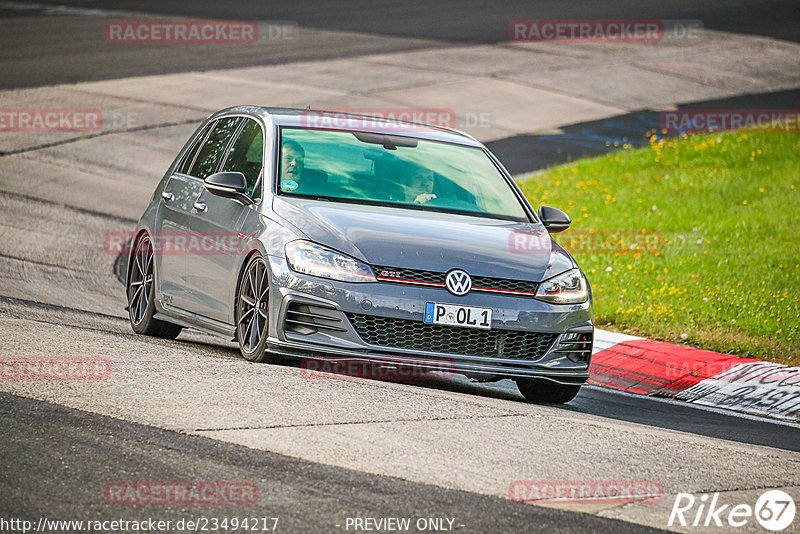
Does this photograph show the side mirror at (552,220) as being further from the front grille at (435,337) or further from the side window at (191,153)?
the side window at (191,153)

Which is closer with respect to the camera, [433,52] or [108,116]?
[108,116]

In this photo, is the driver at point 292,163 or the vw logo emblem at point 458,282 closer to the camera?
the vw logo emblem at point 458,282

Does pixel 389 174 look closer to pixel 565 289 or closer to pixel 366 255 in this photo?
pixel 366 255

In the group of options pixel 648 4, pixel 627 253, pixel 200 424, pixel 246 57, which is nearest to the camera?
pixel 200 424

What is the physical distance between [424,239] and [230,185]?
1.43 m

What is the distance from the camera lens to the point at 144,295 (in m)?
10.2

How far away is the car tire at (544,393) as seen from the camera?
28.8 feet

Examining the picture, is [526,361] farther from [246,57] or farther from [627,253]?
[246,57]

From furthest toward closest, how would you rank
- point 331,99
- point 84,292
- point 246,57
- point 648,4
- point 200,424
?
point 648,4 → point 246,57 → point 331,99 → point 84,292 → point 200,424

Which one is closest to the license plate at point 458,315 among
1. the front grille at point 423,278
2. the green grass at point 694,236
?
the front grille at point 423,278

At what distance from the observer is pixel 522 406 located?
7914 mm

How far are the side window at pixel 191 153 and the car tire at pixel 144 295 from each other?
1.96 ft

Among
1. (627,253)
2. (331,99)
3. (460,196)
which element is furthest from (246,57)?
(460,196)

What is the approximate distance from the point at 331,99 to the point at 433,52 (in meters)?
6.58
